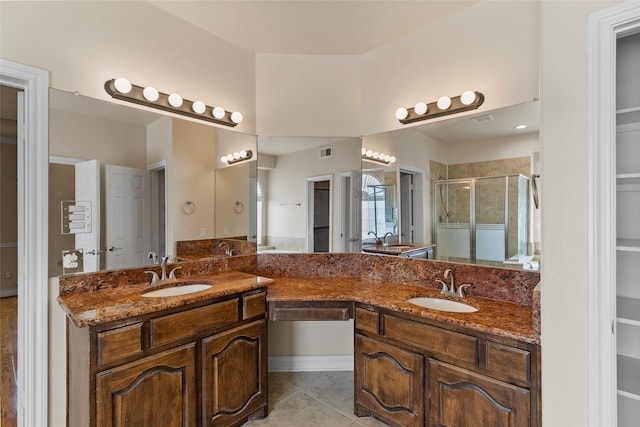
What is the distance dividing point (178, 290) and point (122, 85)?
1.34 meters

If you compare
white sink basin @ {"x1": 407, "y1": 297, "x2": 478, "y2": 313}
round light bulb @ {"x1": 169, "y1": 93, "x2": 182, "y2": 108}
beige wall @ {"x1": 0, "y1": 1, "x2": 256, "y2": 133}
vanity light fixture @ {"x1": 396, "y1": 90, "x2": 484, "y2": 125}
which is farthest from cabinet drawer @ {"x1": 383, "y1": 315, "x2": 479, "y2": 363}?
round light bulb @ {"x1": 169, "y1": 93, "x2": 182, "y2": 108}

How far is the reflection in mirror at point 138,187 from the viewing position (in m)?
1.69

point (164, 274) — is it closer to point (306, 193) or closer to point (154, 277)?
point (154, 277)

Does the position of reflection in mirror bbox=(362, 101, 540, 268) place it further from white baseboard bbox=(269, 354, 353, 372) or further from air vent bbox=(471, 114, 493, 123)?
white baseboard bbox=(269, 354, 353, 372)

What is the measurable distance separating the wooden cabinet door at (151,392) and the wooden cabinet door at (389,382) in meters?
1.02

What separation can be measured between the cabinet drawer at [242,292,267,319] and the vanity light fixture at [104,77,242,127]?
53.9 inches

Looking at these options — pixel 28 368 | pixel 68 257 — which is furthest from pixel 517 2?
pixel 28 368

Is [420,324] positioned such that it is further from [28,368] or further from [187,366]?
[28,368]

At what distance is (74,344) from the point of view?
4.95ft

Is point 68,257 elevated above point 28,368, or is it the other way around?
point 68,257

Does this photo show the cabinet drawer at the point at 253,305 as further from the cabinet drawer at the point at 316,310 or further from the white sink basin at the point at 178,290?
the white sink basin at the point at 178,290

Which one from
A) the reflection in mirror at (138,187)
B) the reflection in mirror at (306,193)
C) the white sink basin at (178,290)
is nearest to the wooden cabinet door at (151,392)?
the white sink basin at (178,290)

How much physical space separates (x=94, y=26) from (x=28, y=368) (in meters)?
1.92

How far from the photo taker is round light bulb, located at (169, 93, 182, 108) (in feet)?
6.87
